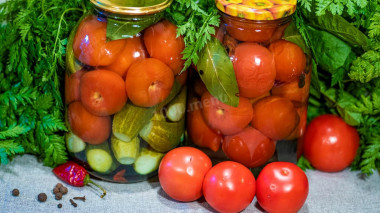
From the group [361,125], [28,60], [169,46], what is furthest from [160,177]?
[361,125]

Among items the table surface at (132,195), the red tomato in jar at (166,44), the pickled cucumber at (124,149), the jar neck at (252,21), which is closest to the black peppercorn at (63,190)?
the table surface at (132,195)

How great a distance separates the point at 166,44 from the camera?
44.1 inches

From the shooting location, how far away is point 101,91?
1117 millimetres

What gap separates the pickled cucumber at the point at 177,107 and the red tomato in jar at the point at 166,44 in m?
0.08

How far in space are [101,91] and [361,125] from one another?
0.68 metres

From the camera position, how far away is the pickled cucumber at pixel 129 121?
3.78 ft

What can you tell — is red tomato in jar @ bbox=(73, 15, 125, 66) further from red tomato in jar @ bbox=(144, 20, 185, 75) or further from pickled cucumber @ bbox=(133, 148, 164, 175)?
pickled cucumber @ bbox=(133, 148, 164, 175)

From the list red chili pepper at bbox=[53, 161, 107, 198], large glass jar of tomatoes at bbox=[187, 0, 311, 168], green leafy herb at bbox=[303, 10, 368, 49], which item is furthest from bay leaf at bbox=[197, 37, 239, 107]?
red chili pepper at bbox=[53, 161, 107, 198]

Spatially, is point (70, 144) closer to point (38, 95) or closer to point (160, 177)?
point (38, 95)

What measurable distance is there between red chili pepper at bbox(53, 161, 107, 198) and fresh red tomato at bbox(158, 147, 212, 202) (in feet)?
0.51

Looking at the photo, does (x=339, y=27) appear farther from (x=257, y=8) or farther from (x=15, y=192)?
(x=15, y=192)

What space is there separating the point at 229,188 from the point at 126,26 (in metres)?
0.40

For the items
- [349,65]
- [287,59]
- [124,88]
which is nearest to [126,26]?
[124,88]

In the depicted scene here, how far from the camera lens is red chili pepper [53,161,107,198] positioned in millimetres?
1222
